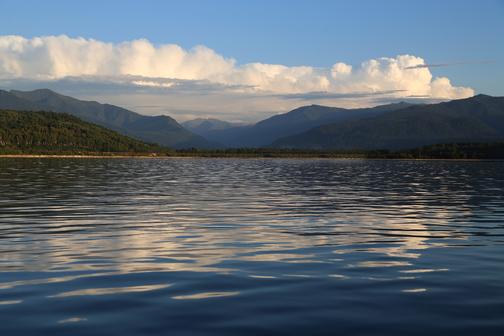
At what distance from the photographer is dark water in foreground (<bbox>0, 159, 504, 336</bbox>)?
1587 centimetres

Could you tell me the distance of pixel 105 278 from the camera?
2106 cm

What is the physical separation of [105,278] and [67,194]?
137 feet

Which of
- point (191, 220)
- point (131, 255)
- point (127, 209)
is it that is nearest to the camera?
point (131, 255)

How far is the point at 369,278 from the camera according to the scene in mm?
21469

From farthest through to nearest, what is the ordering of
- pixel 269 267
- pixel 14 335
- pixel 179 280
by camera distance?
pixel 269 267
pixel 179 280
pixel 14 335

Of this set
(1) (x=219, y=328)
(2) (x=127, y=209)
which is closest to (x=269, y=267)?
(1) (x=219, y=328)

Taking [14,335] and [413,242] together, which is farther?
[413,242]

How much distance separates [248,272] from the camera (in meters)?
22.4

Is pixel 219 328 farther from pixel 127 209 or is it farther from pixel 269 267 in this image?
pixel 127 209

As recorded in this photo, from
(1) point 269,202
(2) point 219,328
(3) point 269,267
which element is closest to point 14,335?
(2) point 219,328

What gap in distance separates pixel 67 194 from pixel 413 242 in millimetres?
40646

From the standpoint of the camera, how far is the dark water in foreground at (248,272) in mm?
15867

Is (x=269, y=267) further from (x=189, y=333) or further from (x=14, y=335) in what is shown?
(x=14, y=335)

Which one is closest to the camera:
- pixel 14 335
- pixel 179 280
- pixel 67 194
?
pixel 14 335
